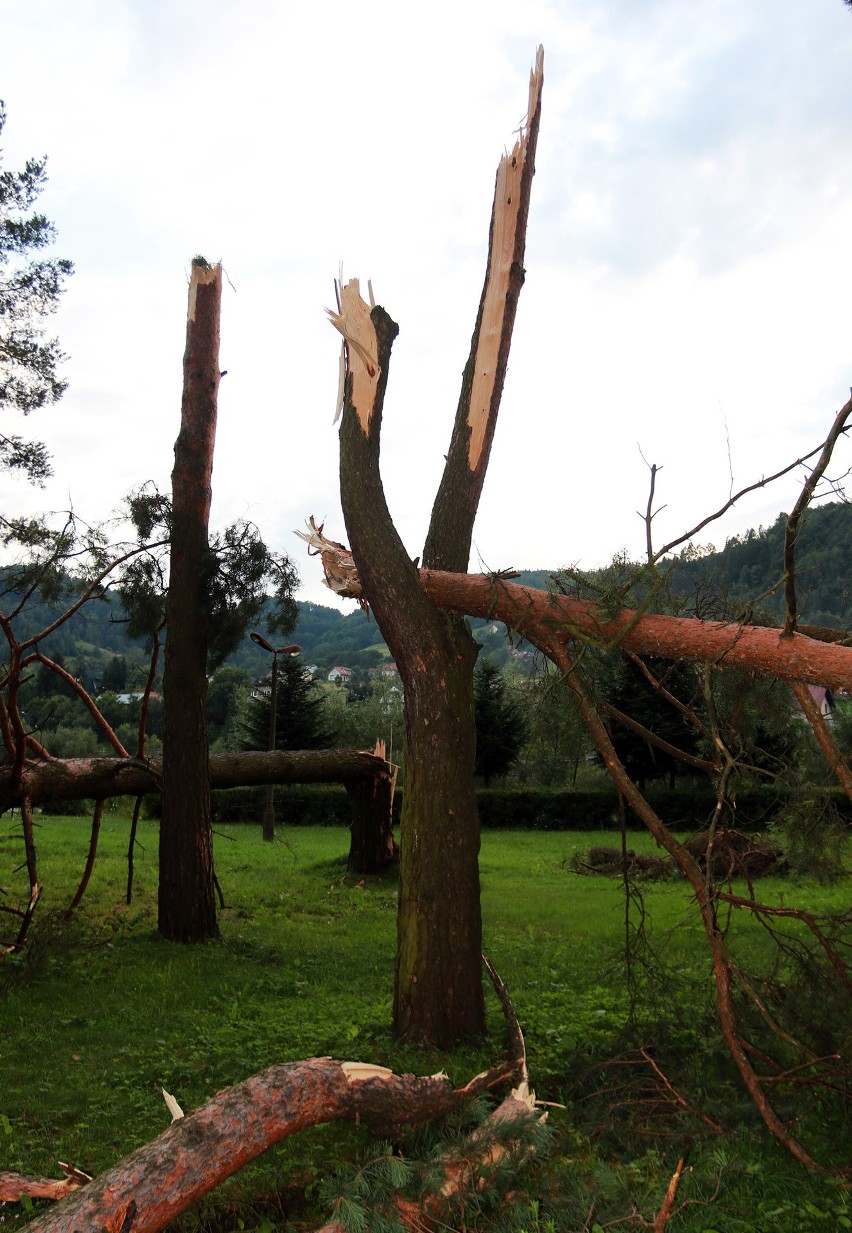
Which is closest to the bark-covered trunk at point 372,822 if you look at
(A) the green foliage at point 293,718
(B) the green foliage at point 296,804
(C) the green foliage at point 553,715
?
(C) the green foliage at point 553,715

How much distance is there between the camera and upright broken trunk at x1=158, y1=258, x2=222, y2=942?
8.34 metres

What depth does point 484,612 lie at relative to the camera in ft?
18.9

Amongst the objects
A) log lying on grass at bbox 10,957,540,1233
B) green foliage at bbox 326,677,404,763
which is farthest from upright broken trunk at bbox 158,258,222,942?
green foliage at bbox 326,677,404,763

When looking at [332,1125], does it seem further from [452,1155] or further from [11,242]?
[11,242]

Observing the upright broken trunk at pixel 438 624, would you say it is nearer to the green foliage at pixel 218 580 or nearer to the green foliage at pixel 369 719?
the green foliage at pixel 218 580

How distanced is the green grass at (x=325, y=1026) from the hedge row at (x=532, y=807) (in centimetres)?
803

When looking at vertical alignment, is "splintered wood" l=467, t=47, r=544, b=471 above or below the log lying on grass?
above

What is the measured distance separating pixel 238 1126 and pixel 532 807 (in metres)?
18.1

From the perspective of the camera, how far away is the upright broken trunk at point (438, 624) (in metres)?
5.48

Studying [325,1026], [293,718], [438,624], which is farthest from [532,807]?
[438,624]

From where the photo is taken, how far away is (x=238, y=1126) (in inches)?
135

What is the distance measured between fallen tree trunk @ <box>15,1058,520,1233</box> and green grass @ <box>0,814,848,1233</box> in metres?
0.29

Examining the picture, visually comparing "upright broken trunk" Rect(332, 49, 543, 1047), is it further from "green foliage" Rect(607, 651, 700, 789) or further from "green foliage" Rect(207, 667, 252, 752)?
"green foliage" Rect(207, 667, 252, 752)

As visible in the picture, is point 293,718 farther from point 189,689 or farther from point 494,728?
point 189,689
